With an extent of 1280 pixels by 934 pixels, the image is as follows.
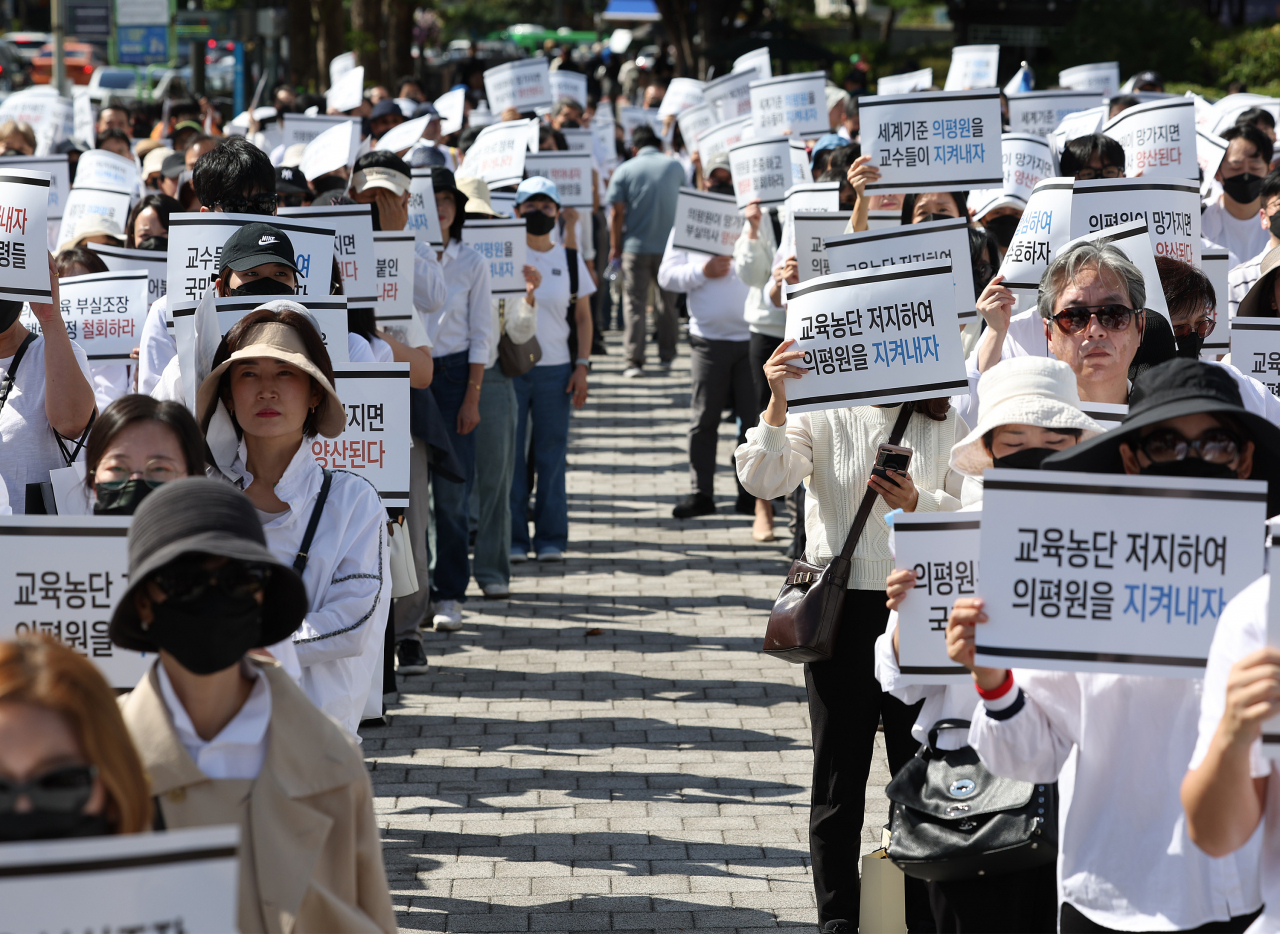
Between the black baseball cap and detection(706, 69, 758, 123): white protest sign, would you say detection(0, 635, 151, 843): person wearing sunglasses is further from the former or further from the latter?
detection(706, 69, 758, 123): white protest sign

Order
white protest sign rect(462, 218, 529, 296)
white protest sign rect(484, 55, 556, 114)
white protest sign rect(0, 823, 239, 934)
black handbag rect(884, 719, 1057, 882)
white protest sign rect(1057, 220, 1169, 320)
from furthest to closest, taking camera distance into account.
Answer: white protest sign rect(484, 55, 556, 114), white protest sign rect(462, 218, 529, 296), white protest sign rect(1057, 220, 1169, 320), black handbag rect(884, 719, 1057, 882), white protest sign rect(0, 823, 239, 934)

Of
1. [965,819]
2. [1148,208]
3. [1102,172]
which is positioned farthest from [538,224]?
[965,819]

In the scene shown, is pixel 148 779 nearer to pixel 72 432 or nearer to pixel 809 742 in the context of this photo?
pixel 72 432

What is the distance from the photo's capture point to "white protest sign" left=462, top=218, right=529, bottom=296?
9.29 m

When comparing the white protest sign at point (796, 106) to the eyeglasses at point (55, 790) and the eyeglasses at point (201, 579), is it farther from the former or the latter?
the eyeglasses at point (55, 790)

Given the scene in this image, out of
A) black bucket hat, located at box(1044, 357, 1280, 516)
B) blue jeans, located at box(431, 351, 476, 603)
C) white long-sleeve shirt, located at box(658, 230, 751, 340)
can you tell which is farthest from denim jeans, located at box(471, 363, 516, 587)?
black bucket hat, located at box(1044, 357, 1280, 516)

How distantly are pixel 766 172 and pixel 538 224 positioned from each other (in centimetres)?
168

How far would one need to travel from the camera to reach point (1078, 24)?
2808 centimetres

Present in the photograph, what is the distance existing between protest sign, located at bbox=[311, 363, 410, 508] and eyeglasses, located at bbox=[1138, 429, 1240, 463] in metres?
2.91

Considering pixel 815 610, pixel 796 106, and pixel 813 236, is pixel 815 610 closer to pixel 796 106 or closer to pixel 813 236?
pixel 813 236

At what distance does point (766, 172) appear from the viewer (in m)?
10.8

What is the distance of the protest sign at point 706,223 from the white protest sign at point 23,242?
5753 mm

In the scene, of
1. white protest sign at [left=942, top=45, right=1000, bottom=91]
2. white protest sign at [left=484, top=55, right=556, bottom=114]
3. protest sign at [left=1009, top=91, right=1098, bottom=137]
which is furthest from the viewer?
white protest sign at [left=484, top=55, right=556, bottom=114]

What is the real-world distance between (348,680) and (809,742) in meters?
3.48
